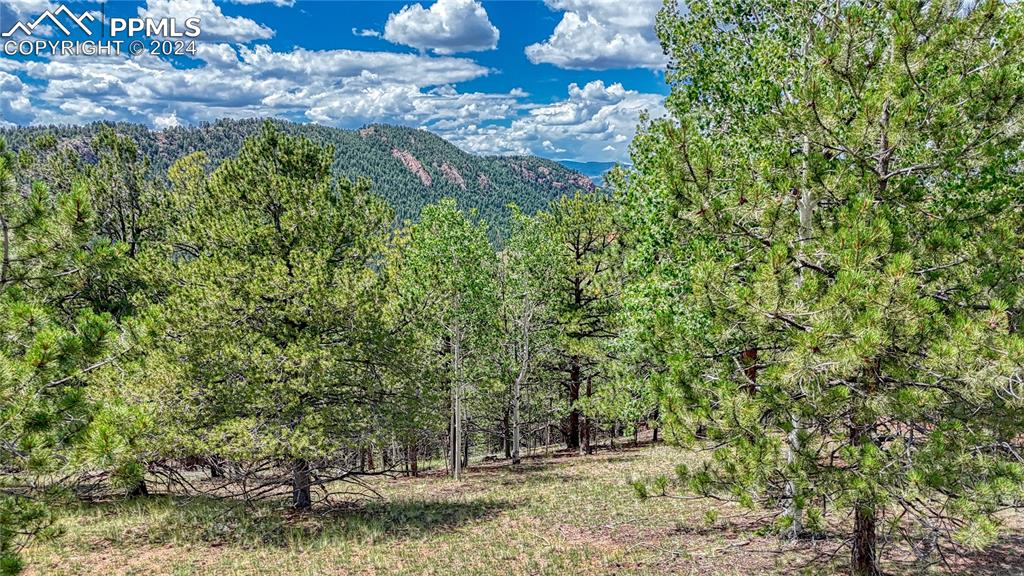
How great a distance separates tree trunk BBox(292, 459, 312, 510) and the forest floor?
1.82 feet

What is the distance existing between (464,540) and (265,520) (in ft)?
17.8

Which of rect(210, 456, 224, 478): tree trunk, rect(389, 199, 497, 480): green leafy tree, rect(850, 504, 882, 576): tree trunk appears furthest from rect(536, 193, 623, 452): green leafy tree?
Result: rect(850, 504, 882, 576): tree trunk

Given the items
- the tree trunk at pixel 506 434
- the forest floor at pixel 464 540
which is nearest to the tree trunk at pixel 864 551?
the forest floor at pixel 464 540

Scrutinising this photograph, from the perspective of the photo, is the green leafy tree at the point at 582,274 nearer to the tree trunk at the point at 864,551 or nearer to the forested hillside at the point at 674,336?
the forested hillside at the point at 674,336

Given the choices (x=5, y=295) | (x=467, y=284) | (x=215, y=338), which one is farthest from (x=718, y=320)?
(x=467, y=284)

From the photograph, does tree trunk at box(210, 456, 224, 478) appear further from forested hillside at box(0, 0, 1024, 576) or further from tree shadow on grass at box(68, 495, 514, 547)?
tree shadow on grass at box(68, 495, 514, 547)

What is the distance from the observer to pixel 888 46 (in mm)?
6965

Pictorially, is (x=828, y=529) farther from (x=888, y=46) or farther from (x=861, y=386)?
(x=888, y=46)

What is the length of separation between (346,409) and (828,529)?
10226mm

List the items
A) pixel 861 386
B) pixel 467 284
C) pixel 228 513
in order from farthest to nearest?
pixel 467 284 → pixel 228 513 → pixel 861 386

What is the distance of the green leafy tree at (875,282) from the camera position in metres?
5.68

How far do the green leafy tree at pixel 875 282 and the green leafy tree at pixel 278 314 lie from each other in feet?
25.1

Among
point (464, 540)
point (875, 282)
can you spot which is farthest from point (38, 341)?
point (464, 540)

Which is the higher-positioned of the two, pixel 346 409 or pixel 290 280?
pixel 290 280
